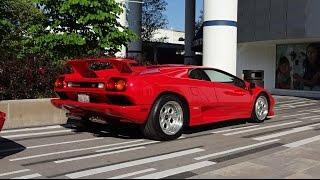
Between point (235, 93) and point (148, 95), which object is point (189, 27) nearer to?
point (235, 93)

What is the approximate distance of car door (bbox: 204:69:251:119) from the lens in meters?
9.66

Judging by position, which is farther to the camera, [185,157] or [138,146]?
[138,146]

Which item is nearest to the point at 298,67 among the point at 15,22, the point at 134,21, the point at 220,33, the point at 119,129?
the point at 134,21

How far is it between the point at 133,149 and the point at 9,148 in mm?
1861

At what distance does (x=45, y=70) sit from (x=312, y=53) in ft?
54.3

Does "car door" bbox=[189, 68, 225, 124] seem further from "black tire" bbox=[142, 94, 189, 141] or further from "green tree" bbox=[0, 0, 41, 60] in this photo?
"green tree" bbox=[0, 0, 41, 60]

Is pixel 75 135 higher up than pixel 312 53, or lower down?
lower down

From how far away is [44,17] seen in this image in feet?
44.4

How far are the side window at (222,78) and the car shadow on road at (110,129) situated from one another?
68.7 inches

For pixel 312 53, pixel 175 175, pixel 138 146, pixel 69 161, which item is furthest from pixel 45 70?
pixel 312 53

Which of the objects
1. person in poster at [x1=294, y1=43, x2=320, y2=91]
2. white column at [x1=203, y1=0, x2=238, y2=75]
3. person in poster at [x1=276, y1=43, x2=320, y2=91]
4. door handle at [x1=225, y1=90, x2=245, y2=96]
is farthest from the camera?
person in poster at [x1=276, y1=43, x2=320, y2=91]

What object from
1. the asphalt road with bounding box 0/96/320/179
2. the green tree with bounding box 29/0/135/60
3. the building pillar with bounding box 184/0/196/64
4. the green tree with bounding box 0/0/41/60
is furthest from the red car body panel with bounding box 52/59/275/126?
the building pillar with bounding box 184/0/196/64

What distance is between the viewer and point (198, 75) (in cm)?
934

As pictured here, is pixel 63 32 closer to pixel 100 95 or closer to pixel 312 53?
pixel 100 95
